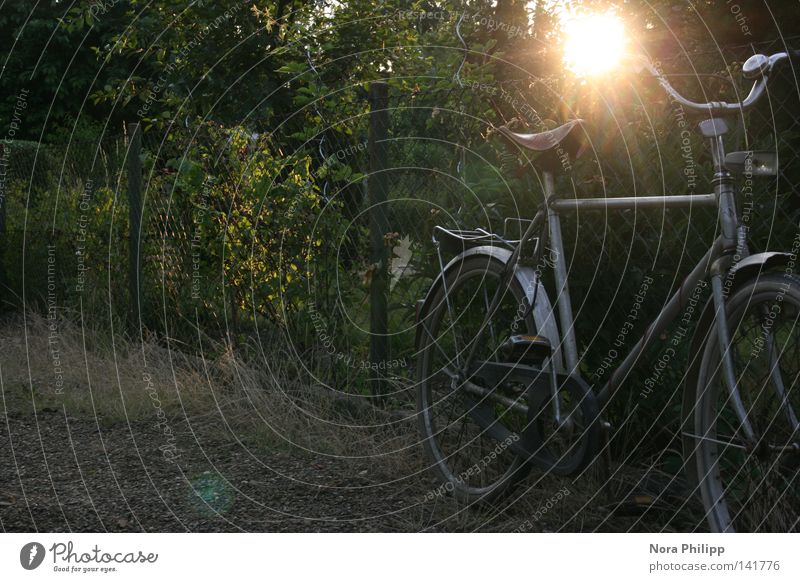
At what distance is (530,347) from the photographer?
349 cm

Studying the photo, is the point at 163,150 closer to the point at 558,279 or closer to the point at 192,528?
the point at 192,528

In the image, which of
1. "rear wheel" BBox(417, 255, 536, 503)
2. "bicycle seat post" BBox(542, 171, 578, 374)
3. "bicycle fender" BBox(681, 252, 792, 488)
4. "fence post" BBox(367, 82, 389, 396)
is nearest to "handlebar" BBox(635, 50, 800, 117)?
"bicycle fender" BBox(681, 252, 792, 488)

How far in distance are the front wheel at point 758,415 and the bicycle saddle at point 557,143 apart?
88 cm

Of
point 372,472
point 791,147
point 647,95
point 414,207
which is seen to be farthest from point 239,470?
point 791,147

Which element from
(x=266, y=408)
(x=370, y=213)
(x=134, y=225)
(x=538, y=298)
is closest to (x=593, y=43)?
(x=370, y=213)

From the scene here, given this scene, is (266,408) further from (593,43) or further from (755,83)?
(755,83)

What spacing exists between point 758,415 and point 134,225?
5.99 m

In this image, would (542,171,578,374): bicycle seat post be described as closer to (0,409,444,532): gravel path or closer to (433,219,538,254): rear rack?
(433,219,538,254): rear rack

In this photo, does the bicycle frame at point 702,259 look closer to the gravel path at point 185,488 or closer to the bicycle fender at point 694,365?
the bicycle fender at point 694,365

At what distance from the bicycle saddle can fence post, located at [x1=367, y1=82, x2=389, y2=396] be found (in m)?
1.80

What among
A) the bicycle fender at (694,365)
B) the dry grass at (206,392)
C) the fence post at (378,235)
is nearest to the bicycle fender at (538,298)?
the bicycle fender at (694,365)

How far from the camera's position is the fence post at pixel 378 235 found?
5.36 metres

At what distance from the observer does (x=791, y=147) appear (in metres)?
3.45

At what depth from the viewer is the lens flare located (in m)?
4.07
